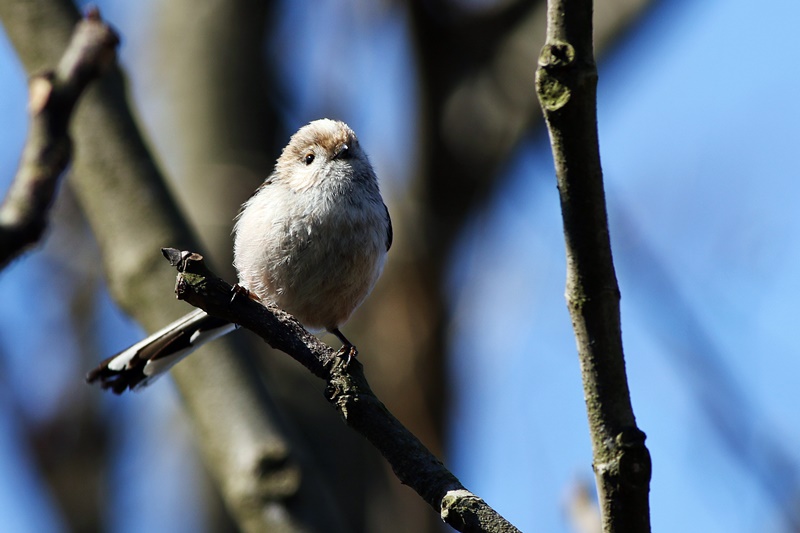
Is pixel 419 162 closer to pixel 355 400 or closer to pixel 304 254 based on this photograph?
pixel 304 254

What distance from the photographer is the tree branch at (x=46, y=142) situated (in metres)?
1.51

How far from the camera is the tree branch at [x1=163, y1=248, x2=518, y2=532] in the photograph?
60.7 inches

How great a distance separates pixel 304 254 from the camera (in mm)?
2832

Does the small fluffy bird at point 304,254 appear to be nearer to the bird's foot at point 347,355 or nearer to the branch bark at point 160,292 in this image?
the branch bark at point 160,292

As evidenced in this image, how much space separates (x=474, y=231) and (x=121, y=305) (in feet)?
8.37

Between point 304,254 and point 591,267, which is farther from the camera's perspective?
point 304,254

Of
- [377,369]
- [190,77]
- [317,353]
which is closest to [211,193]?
[190,77]

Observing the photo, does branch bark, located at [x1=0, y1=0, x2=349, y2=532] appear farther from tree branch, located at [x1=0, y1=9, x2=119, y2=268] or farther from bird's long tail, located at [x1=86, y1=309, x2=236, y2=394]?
tree branch, located at [x1=0, y1=9, x2=119, y2=268]

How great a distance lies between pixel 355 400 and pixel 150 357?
154 cm

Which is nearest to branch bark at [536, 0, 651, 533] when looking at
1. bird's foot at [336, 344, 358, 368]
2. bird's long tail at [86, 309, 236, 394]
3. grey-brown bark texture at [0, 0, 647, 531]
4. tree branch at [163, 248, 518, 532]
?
tree branch at [163, 248, 518, 532]

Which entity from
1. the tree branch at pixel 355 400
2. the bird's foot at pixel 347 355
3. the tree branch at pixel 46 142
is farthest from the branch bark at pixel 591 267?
the tree branch at pixel 46 142

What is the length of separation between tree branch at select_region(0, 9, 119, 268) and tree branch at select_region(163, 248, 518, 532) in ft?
1.01

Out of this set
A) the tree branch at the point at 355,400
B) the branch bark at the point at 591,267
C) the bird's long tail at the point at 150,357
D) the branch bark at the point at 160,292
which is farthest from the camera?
the bird's long tail at the point at 150,357

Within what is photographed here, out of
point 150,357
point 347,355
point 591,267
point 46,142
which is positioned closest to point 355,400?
point 347,355
